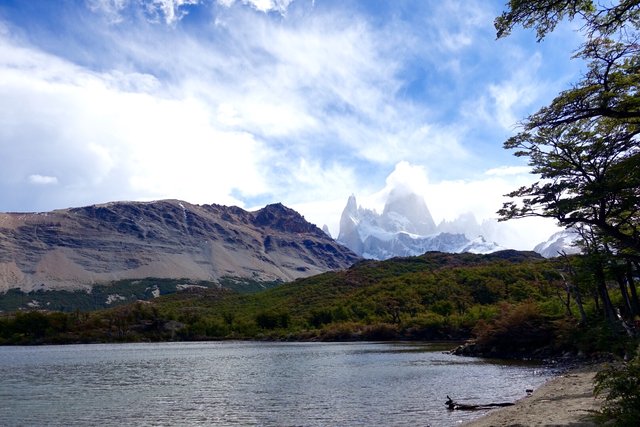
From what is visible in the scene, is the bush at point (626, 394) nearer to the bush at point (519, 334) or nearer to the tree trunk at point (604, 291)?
the tree trunk at point (604, 291)

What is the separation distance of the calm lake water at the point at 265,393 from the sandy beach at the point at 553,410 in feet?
8.68

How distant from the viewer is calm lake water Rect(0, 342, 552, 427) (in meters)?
29.7

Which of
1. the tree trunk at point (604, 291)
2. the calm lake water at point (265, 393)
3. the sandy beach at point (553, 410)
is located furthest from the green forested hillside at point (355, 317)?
the sandy beach at point (553, 410)

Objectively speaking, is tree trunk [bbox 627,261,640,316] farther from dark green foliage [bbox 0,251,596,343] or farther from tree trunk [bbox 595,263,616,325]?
dark green foliage [bbox 0,251,596,343]

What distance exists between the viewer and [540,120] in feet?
68.1

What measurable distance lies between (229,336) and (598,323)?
116 m

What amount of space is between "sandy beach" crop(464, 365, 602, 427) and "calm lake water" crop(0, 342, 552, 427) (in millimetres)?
2645

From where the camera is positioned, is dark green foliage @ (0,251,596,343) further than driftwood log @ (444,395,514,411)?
Yes

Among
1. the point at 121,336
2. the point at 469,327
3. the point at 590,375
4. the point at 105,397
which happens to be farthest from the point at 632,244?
the point at 121,336

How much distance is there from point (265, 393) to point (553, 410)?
22.5 m

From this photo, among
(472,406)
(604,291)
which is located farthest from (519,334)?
(472,406)

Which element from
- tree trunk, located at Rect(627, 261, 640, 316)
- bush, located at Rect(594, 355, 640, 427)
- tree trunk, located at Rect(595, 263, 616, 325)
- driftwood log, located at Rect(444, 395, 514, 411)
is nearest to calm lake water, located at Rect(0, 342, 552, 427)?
driftwood log, located at Rect(444, 395, 514, 411)

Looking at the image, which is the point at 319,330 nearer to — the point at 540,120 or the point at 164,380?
the point at 164,380

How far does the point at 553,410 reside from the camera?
23.4 meters
